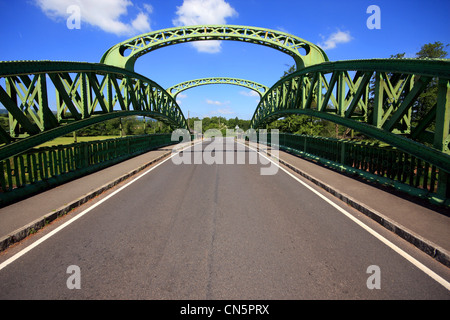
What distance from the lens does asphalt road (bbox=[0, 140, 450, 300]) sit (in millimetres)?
2963

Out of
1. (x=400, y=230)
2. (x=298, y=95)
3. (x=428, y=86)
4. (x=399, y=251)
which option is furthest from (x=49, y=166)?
(x=428, y=86)

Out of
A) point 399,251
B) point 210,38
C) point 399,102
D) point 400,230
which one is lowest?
point 399,251

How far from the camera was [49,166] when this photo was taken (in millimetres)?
7895

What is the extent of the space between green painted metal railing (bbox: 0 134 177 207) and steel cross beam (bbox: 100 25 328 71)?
9.81 m

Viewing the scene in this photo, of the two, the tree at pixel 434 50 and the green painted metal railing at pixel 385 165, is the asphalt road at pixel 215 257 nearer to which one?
the green painted metal railing at pixel 385 165

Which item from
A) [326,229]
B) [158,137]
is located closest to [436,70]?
[326,229]

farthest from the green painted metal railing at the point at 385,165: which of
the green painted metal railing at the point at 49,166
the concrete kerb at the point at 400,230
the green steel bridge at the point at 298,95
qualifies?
→ the green painted metal railing at the point at 49,166

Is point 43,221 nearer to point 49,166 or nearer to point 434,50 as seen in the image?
point 49,166

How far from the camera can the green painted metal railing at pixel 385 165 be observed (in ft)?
20.5

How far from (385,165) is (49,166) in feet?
35.2

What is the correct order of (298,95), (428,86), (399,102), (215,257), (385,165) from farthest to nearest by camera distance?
1. (428,86)
2. (298,95)
3. (399,102)
4. (385,165)
5. (215,257)

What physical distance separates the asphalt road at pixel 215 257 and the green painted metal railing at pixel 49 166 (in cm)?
209
